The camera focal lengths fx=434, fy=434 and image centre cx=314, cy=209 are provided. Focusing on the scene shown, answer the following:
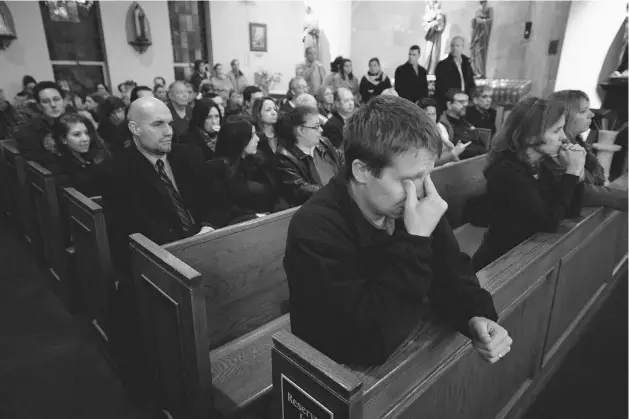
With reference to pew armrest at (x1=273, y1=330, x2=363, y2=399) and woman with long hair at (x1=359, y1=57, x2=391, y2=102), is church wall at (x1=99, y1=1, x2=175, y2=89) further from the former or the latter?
pew armrest at (x1=273, y1=330, x2=363, y2=399)

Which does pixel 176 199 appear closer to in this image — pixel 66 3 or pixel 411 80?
pixel 411 80

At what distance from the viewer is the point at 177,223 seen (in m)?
2.53

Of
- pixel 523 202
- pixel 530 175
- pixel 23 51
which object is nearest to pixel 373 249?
pixel 523 202

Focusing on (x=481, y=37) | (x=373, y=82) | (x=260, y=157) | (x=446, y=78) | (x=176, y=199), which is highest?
(x=481, y=37)

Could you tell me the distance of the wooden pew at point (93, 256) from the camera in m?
2.15

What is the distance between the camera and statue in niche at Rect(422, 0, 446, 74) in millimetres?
9945

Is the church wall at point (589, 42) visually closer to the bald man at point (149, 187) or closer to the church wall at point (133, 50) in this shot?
the bald man at point (149, 187)

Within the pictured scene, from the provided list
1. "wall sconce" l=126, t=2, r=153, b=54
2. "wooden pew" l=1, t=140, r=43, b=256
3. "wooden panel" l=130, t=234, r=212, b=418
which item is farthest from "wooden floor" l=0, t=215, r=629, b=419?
"wall sconce" l=126, t=2, r=153, b=54

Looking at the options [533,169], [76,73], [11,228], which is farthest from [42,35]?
[533,169]

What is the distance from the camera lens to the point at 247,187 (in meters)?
3.02

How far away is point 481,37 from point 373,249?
9310mm

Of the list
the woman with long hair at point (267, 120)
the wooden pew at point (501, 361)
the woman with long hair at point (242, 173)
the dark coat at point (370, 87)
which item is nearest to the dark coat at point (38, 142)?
the woman with long hair at point (242, 173)

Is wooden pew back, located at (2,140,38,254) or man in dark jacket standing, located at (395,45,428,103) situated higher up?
man in dark jacket standing, located at (395,45,428,103)

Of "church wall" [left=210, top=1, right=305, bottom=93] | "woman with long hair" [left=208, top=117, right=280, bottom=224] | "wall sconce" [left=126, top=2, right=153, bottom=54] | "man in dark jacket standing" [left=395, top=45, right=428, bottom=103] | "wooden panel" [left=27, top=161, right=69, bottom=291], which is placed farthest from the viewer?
"church wall" [left=210, top=1, right=305, bottom=93]
